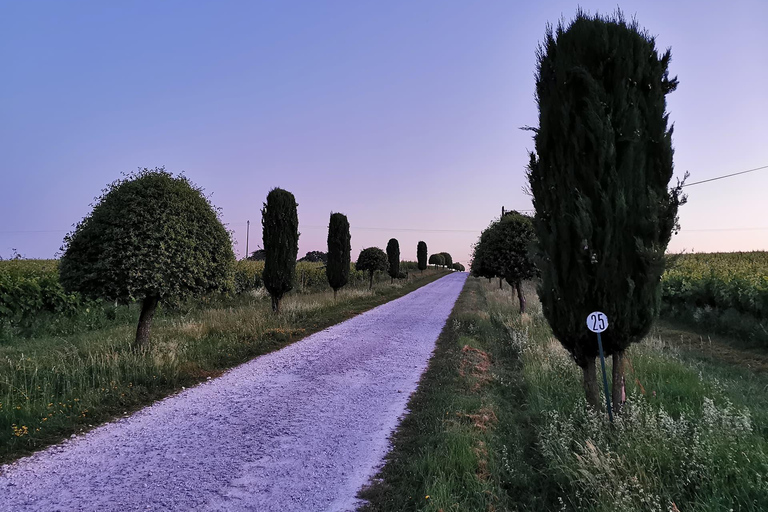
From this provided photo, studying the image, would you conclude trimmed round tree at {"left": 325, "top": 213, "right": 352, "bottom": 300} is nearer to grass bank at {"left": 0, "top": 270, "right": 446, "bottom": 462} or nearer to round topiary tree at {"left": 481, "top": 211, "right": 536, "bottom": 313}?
round topiary tree at {"left": 481, "top": 211, "right": 536, "bottom": 313}

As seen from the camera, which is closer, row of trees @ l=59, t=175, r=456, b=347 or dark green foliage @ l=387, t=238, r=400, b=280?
row of trees @ l=59, t=175, r=456, b=347

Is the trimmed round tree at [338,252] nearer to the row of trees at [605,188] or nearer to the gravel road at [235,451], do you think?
the gravel road at [235,451]

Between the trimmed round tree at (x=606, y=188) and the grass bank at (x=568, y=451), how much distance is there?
0.79 meters

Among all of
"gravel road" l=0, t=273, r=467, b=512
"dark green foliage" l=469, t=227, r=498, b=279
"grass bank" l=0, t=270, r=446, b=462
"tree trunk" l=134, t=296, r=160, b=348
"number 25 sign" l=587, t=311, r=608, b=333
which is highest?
"dark green foliage" l=469, t=227, r=498, b=279

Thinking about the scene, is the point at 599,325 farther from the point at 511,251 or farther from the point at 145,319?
the point at 511,251

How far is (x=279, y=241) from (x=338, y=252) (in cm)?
713

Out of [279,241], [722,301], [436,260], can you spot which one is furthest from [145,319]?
[436,260]

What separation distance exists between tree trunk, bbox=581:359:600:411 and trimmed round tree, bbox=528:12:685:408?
0.01 meters

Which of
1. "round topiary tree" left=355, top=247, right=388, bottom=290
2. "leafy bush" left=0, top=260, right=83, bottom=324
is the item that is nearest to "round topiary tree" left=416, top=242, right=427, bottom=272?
"round topiary tree" left=355, top=247, right=388, bottom=290

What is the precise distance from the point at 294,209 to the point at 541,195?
11988mm

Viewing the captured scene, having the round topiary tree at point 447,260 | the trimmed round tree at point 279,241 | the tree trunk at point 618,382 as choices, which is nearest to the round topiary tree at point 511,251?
the trimmed round tree at point 279,241

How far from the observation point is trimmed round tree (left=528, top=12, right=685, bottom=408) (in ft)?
14.2

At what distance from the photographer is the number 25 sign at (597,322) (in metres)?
4.21

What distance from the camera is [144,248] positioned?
709 centimetres
